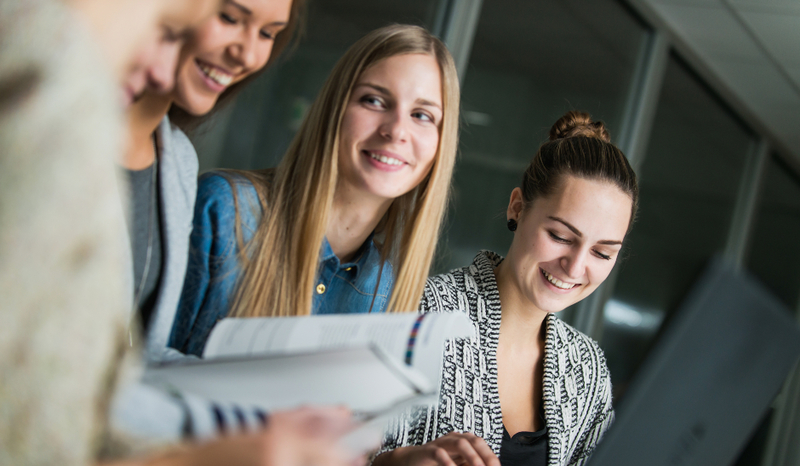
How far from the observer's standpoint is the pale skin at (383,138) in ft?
3.75

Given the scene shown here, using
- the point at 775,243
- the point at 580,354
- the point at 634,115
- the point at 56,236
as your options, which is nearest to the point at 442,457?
the point at 580,354

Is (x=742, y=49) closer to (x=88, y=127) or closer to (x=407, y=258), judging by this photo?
(x=407, y=258)

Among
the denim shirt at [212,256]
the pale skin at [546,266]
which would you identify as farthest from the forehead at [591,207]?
the denim shirt at [212,256]

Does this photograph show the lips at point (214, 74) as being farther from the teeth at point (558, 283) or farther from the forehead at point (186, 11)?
the teeth at point (558, 283)

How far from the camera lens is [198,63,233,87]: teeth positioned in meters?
0.64

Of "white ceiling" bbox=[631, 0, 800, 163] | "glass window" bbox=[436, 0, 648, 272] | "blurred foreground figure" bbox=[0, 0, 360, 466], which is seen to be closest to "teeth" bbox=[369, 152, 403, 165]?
"blurred foreground figure" bbox=[0, 0, 360, 466]

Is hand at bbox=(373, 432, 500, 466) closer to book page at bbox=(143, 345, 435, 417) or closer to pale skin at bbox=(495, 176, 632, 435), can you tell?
pale skin at bbox=(495, 176, 632, 435)

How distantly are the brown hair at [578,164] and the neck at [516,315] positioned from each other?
0.76 ft

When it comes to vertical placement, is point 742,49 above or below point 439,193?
above

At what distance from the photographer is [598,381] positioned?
5.32ft

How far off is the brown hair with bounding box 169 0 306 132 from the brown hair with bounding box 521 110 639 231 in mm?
847

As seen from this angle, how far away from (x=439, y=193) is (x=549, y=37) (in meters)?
2.44

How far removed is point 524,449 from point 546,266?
415mm

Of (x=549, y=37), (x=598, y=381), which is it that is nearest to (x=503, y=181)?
(x=549, y=37)
